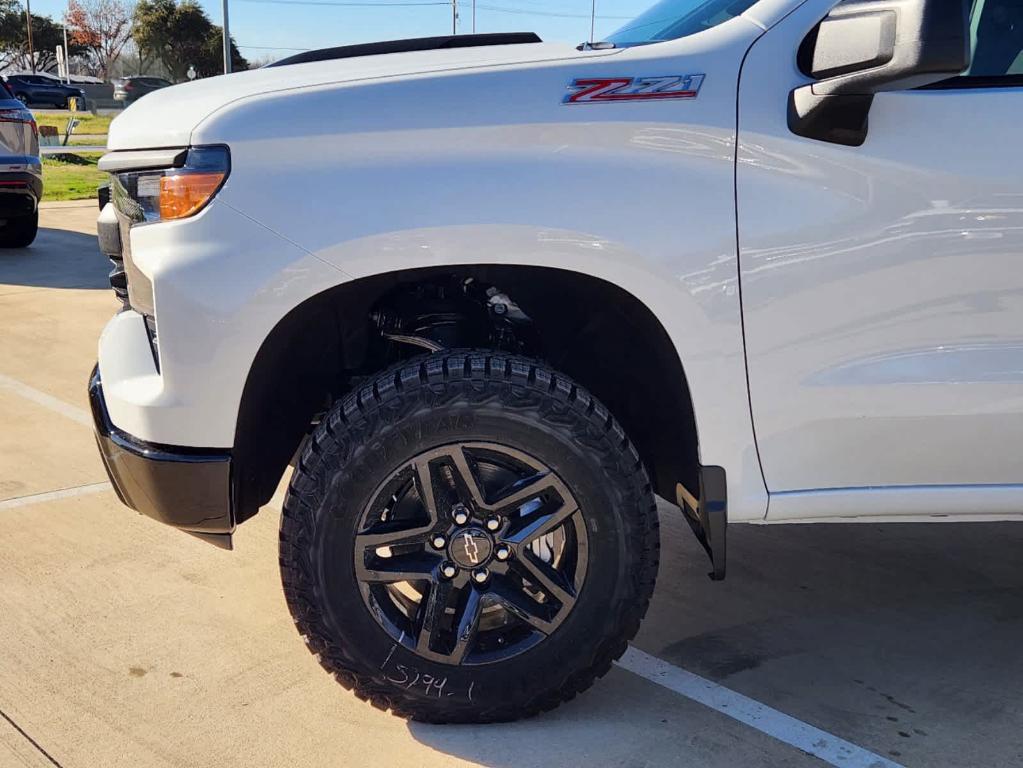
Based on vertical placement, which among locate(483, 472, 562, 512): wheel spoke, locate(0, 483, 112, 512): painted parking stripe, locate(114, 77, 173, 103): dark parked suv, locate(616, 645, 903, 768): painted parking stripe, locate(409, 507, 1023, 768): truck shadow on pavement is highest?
locate(114, 77, 173, 103): dark parked suv

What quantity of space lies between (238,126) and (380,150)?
326 millimetres

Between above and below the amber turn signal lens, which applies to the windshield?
above

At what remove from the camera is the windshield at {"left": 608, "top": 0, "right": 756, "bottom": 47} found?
Result: 265 centimetres

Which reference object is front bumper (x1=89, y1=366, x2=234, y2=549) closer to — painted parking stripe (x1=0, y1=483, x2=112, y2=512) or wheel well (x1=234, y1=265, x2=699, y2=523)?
wheel well (x1=234, y1=265, x2=699, y2=523)

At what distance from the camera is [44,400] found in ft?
17.4

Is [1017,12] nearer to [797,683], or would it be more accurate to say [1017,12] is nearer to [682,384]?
[682,384]

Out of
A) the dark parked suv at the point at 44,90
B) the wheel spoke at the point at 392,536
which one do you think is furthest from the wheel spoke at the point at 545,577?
the dark parked suv at the point at 44,90

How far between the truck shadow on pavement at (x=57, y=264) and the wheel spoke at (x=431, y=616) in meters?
6.48

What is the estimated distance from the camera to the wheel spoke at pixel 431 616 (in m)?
2.55

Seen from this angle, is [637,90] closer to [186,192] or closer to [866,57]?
[866,57]

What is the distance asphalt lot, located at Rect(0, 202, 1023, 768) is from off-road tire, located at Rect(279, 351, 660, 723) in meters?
0.13

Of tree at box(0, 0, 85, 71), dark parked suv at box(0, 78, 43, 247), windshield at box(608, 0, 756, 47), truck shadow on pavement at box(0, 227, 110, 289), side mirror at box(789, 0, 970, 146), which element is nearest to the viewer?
side mirror at box(789, 0, 970, 146)

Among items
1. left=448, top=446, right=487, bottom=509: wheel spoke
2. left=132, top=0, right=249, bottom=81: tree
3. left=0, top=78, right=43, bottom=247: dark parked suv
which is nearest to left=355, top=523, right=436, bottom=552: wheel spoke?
left=448, top=446, right=487, bottom=509: wheel spoke

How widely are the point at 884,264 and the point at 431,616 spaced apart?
4.36ft
